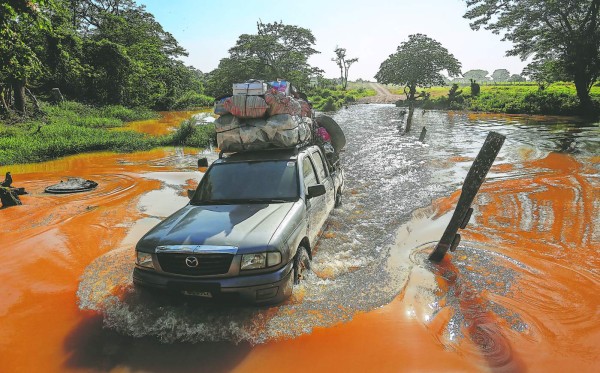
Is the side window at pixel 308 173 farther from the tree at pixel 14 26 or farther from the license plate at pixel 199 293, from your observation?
the tree at pixel 14 26

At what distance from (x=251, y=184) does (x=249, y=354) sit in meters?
2.21

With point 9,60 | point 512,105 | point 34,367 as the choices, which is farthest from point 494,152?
point 512,105

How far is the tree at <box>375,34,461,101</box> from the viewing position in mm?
50344

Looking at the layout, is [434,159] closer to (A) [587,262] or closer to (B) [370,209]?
(B) [370,209]

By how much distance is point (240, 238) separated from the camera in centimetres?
361

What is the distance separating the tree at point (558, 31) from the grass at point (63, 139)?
80.3 feet

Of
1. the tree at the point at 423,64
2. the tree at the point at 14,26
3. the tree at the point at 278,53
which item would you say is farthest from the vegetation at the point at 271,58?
the tree at the point at 14,26

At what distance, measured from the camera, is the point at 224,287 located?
3.47m

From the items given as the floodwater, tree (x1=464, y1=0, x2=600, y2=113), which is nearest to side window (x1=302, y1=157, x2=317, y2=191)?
the floodwater

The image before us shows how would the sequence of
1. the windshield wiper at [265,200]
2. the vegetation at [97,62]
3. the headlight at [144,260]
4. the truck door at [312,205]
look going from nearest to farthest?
the headlight at [144,260] → the windshield wiper at [265,200] → the truck door at [312,205] → the vegetation at [97,62]

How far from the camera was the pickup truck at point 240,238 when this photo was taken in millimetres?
3506

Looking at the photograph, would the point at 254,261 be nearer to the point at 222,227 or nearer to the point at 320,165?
the point at 222,227

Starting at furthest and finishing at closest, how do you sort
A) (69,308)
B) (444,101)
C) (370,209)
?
(444,101) → (370,209) → (69,308)

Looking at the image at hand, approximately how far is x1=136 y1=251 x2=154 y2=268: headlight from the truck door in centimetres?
199
